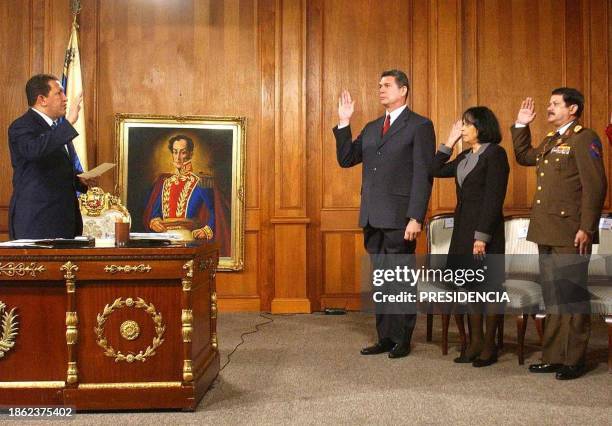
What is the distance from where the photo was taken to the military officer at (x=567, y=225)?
10.8 ft

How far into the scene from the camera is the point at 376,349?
3.96 m

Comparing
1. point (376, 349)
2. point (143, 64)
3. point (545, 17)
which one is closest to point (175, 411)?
point (376, 349)

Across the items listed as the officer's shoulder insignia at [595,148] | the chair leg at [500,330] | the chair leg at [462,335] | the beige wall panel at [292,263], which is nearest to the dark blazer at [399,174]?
the chair leg at [462,335]

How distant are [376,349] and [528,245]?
1.65m

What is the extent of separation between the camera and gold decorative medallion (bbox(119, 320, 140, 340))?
8.80 feet

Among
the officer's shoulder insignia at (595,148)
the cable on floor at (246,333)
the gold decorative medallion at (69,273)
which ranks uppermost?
the officer's shoulder insignia at (595,148)

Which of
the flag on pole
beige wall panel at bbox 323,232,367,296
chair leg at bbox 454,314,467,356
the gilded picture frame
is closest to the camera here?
chair leg at bbox 454,314,467,356

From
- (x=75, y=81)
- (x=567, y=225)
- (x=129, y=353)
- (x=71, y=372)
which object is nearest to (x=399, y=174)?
(x=567, y=225)

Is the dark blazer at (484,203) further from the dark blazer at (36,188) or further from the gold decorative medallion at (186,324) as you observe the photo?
the dark blazer at (36,188)

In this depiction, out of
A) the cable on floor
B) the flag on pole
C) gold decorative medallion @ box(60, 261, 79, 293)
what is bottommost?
the cable on floor

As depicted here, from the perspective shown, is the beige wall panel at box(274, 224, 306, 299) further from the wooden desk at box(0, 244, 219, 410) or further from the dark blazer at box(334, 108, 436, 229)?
the wooden desk at box(0, 244, 219, 410)

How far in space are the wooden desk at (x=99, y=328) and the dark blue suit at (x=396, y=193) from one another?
5.17 ft

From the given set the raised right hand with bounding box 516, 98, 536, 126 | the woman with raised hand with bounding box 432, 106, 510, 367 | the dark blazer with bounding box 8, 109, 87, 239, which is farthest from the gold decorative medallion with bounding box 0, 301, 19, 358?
the raised right hand with bounding box 516, 98, 536, 126

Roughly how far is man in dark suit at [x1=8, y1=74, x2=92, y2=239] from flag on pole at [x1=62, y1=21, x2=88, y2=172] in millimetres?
2209
